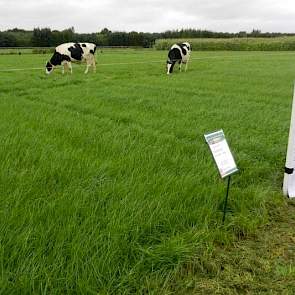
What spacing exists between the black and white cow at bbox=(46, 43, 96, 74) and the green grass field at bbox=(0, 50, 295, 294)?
9.01 m

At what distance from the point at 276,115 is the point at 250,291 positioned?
18.7 ft

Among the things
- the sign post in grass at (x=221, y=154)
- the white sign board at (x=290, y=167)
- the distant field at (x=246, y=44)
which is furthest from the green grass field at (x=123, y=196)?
the distant field at (x=246, y=44)

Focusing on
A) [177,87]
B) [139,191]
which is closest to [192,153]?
[139,191]

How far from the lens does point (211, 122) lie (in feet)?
22.1

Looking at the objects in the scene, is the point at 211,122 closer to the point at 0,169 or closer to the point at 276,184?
the point at 276,184

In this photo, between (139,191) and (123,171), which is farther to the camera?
(123,171)

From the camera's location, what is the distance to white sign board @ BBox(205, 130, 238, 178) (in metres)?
3.03

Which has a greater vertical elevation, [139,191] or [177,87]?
[139,191]

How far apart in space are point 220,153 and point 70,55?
47.4ft

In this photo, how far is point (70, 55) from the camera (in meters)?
16.4

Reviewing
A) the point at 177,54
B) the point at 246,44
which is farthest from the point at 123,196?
the point at 246,44

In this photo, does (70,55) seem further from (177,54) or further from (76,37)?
(76,37)

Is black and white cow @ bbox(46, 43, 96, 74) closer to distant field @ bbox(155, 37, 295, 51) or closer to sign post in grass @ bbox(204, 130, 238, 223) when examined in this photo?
sign post in grass @ bbox(204, 130, 238, 223)

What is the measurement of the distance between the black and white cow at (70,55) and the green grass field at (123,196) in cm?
901
